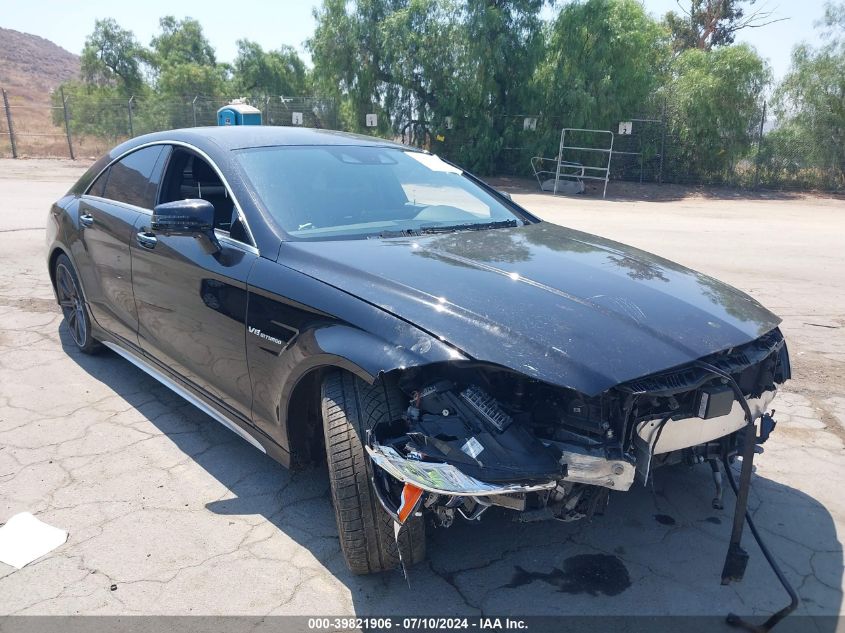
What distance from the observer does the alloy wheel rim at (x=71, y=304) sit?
5.02m

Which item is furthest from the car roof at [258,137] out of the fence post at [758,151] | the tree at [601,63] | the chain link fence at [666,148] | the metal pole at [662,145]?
the fence post at [758,151]

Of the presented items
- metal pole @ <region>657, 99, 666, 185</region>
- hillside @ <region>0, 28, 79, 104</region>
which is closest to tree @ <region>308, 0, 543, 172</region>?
metal pole @ <region>657, 99, 666, 185</region>

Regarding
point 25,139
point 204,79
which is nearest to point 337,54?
point 204,79

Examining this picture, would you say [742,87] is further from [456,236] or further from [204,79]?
[204,79]

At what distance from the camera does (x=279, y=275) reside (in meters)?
2.94

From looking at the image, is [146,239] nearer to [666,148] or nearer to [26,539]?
[26,539]

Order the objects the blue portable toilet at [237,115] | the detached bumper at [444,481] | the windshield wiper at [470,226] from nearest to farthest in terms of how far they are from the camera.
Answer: the detached bumper at [444,481], the windshield wiper at [470,226], the blue portable toilet at [237,115]

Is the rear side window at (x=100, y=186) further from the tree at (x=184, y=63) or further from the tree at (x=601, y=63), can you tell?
the tree at (x=184, y=63)

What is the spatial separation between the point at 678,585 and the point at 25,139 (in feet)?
123

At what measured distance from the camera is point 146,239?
380 centimetres

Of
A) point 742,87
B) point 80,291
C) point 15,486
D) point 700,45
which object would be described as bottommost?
point 15,486

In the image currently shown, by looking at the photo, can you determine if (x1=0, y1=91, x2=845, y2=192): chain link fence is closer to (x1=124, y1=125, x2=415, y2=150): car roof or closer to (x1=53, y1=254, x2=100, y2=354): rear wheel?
(x1=124, y1=125, x2=415, y2=150): car roof

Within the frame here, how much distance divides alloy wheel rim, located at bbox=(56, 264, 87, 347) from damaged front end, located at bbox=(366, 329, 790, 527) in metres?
3.46

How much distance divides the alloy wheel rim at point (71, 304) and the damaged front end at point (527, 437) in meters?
3.46
